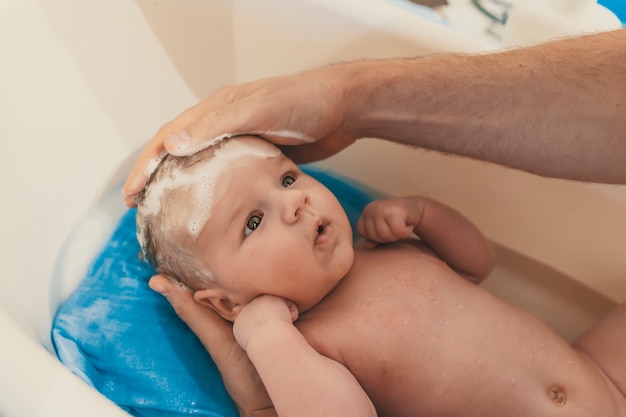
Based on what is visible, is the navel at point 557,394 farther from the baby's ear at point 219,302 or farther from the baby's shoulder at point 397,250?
the baby's ear at point 219,302

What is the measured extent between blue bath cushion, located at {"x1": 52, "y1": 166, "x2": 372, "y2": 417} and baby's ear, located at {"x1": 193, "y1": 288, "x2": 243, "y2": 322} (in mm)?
124

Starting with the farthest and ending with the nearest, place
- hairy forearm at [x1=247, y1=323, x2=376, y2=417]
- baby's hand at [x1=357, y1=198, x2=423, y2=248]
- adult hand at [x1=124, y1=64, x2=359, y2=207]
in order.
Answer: baby's hand at [x1=357, y1=198, x2=423, y2=248]
adult hand at [x1=124, y1=64, x2=359, y2=207]
hairy forearm at [x1=247, y1=323, x2=376, y2=417]

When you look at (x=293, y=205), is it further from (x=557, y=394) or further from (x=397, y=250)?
(x=557, y=394)

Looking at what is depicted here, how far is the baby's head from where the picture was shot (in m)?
0.90

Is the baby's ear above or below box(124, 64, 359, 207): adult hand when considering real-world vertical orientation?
below

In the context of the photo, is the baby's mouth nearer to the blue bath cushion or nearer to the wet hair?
the wet hair

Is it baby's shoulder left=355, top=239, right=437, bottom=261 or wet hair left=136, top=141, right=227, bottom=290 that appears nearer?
wet hair left=136, top=141, right=227, bottom=290

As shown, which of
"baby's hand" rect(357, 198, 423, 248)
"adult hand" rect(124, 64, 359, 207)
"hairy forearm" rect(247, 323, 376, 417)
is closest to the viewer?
"hairy forearm" rect(247, 323, 376, 417)

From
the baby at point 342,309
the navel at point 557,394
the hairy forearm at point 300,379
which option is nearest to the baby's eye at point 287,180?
the baby at point 342,309

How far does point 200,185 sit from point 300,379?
0.29 m

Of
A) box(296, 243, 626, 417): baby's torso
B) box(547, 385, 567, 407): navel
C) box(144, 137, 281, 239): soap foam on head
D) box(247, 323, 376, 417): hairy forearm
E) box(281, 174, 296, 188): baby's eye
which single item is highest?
box(144, 137, 281, 239): soap foam on head

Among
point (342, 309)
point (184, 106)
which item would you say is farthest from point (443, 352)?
point (184, 106)

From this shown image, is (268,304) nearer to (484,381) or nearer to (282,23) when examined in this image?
(484,381)

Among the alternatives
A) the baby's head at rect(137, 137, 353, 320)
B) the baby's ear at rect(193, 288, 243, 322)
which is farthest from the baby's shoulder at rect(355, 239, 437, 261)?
the baby's ear at rect(193, 288, 243, 322)
